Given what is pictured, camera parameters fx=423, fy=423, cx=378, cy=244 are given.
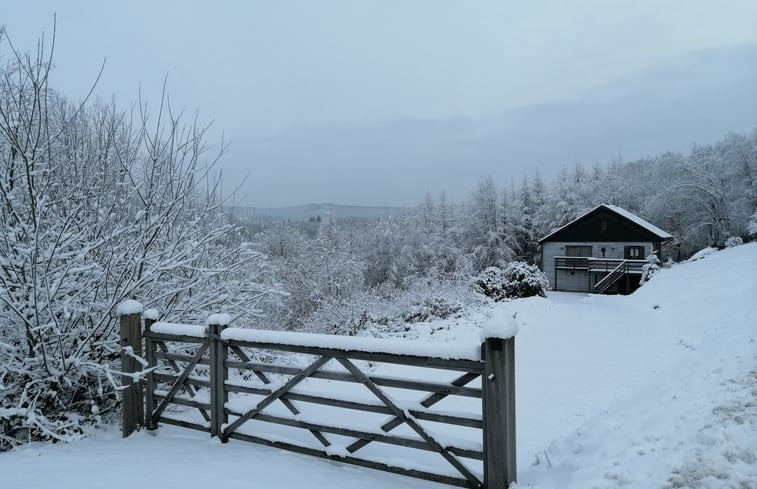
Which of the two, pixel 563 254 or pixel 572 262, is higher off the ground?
pixel 563 254

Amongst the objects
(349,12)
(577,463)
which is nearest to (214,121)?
(577,463)

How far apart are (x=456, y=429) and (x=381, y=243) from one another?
118 ft

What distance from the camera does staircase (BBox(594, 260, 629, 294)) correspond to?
25078mm

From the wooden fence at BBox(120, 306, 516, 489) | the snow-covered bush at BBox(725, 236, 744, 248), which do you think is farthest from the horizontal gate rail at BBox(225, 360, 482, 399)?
the snow-covered bush at BBox(725, 236, 744, 248)

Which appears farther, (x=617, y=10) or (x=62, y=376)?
(x=617, y=10)

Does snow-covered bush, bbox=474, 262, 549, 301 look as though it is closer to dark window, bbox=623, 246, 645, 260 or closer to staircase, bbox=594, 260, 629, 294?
staircase, bbox=594, 260, 629, 294

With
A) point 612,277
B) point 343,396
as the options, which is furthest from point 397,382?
point 612,277

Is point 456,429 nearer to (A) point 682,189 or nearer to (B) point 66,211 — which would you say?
(B) point 66,211

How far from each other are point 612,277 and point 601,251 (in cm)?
361

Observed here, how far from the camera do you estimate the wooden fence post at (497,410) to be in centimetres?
315

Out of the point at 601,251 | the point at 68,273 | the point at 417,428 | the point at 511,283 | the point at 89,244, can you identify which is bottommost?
the point at 511,283

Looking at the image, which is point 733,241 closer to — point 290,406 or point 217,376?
point 290,406

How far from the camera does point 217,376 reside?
4.40m

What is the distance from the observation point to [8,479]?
3.57 metres
